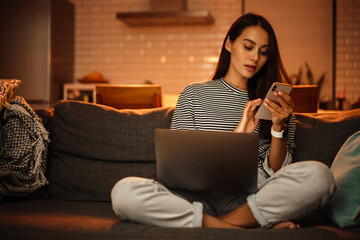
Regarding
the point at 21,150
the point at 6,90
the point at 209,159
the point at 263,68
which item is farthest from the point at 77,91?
the point at 209,159

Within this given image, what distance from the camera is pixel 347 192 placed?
1.33 meters

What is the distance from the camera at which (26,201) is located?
5.54 feet

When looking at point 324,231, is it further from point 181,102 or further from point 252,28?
point 252,28

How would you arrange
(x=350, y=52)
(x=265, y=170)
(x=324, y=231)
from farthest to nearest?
(x=350, y=52), (x=265, y=170), (x=324, y=231)

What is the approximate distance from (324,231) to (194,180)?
1.42 feet

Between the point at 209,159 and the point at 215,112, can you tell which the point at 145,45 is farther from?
the point at 209,159

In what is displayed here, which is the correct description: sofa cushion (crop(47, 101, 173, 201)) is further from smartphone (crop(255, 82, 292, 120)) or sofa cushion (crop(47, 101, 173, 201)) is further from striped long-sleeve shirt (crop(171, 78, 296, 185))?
smartphone (crop(255, 82, 292, 120))

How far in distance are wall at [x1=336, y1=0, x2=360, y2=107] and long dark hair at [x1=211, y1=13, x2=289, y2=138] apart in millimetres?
2632

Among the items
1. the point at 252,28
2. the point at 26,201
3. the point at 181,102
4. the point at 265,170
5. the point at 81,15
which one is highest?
the point at 81,15

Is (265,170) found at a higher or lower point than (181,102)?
lower

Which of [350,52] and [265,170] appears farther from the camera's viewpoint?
[350,52]

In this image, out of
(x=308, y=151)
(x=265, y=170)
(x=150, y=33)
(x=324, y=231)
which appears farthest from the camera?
(x=150, y=33)

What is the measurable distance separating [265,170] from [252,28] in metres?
0.67

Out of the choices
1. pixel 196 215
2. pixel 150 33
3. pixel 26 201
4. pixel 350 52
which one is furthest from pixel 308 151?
pixel 150 33
